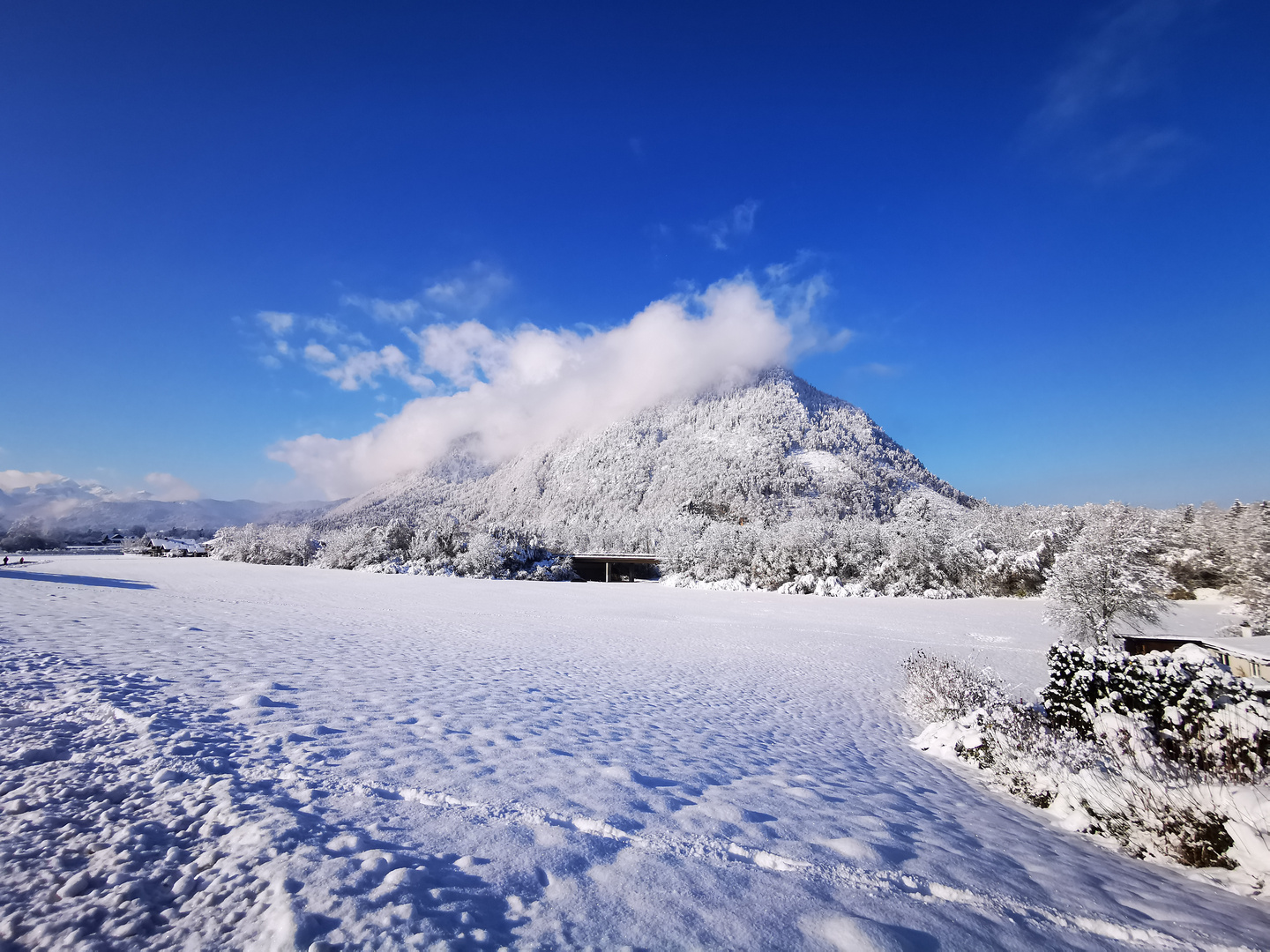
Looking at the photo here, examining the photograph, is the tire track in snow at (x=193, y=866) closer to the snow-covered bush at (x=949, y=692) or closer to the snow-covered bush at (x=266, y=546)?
the snow-covered bush at (x=949, y=692)

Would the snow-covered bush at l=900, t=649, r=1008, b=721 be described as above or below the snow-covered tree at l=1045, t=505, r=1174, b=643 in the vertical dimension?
below

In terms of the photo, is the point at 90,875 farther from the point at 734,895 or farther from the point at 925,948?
the point at 925,948

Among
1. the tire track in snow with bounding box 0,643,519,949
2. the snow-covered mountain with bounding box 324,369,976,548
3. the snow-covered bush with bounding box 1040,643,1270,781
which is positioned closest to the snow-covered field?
the tire track in snow with bounding box 0,643,519,949

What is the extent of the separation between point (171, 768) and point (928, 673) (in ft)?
39.2

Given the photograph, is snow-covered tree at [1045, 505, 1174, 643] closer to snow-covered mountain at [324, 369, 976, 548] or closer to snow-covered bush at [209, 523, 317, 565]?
snow-covered mountain at [324, 369, 976, 548]

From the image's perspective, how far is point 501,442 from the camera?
193 m

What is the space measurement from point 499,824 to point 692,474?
4329 inches

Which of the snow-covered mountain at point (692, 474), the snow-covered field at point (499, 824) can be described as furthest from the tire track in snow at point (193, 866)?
the snow-covered mountain at point (692, 474)

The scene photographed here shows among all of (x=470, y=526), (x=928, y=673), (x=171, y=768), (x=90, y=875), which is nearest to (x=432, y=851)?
(x=90, y=875)

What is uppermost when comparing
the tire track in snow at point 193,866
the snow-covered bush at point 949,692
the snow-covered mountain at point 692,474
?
the snow-covered mountain at point 692,474

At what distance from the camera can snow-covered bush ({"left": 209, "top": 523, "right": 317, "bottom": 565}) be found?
61188 mm

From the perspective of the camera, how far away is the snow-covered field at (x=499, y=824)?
2977mm

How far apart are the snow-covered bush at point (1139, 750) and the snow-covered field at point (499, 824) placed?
0.46m

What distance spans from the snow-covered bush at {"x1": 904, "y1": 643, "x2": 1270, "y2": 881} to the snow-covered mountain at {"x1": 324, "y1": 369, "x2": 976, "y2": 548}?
2438 inches
